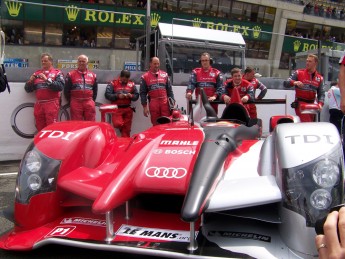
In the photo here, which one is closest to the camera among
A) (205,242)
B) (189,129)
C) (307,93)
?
(205,242)

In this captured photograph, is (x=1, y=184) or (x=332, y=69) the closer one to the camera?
(x=1, y=184)

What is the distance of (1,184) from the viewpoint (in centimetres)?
470

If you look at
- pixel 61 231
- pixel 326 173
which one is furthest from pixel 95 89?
pixel 326 173

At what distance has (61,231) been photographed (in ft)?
8.39

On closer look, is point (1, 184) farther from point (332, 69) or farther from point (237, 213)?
point (332, 69)

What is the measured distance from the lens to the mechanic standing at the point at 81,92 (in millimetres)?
A: 6285

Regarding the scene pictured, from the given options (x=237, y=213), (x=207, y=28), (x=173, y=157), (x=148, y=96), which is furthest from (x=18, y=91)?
(x=207, y=28)

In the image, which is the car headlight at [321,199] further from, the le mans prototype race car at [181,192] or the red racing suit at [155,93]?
the red racing suit at [155,93]

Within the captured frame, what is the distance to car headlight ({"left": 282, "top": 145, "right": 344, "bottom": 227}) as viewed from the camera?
7.44 feet

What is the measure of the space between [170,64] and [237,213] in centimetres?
804

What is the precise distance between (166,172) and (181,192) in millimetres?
201

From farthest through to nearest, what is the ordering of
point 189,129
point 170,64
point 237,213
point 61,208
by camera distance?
point 170,64
point 189,129
point 61,208
point 237,213

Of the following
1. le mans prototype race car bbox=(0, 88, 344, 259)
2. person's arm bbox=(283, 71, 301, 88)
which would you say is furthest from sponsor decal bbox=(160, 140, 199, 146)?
person's arm bbox=(283, 71, 301, 88)

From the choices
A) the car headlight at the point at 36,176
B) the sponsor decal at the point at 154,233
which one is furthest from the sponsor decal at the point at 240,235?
the car headlight at the point at 36,176
